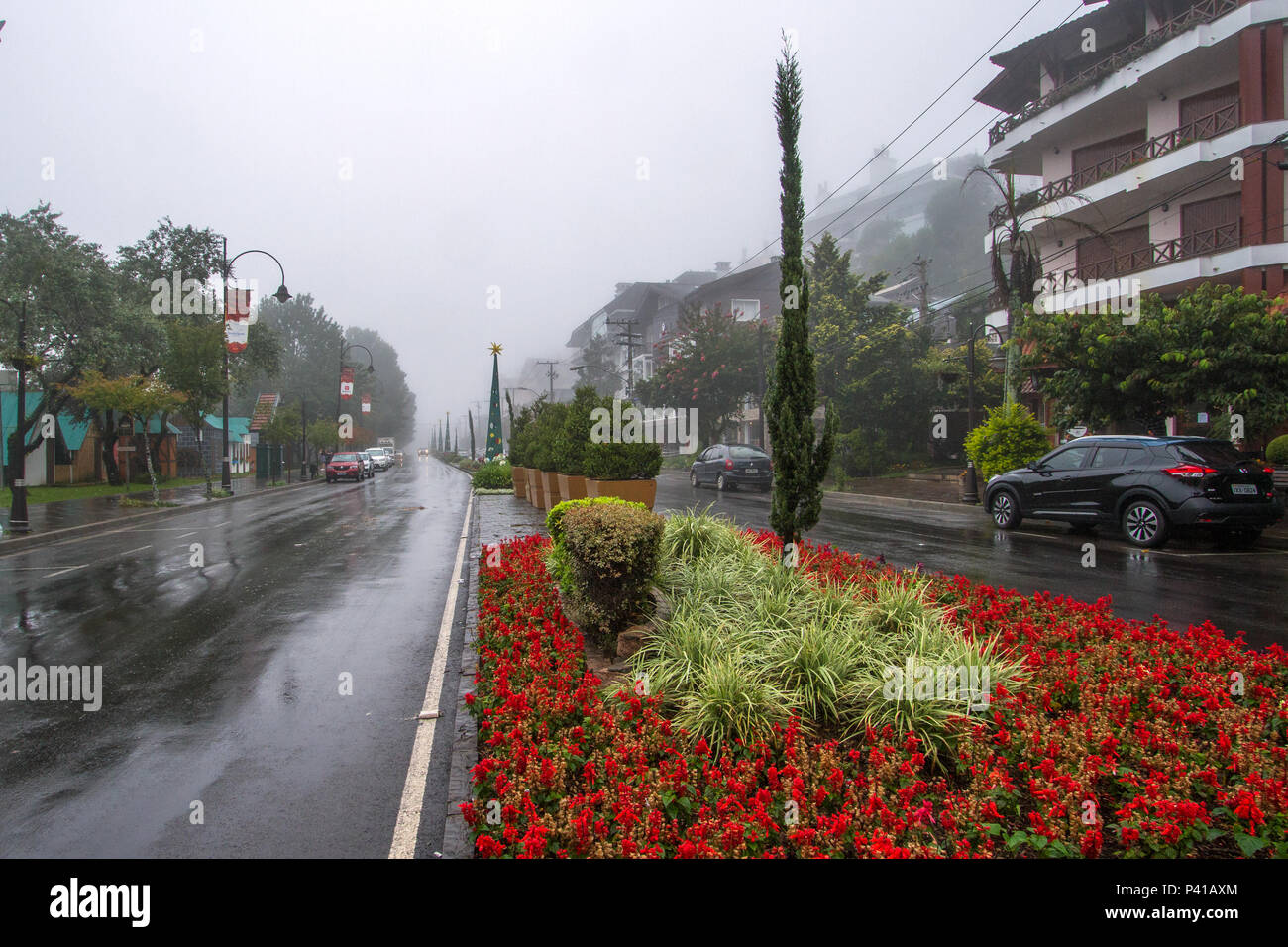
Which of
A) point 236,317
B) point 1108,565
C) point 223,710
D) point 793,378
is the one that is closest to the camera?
point 223,710

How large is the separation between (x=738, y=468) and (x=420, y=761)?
21587 mm

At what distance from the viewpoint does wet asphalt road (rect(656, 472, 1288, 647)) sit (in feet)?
25.0

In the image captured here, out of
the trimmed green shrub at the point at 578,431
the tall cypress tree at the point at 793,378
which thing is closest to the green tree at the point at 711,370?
the trimmed green shrub at the point at 578,431

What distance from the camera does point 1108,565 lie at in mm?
10508

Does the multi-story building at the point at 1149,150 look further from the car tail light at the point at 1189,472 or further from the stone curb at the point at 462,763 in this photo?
the stone curb at the point at 462,763

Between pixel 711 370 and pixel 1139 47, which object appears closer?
pixel 1139 47

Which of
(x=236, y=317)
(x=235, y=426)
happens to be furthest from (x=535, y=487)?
(x=235, y=426)

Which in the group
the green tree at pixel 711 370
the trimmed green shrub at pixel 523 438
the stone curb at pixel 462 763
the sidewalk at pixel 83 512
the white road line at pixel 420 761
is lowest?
the white road line at pixel 420 761

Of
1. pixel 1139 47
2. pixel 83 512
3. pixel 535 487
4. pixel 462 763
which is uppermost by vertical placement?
pixel 1139 47

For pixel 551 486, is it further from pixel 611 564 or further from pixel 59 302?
pixel 59 302

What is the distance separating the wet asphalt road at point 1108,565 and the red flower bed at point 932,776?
2.72m

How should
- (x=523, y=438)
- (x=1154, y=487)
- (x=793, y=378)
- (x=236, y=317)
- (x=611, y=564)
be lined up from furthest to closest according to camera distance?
(x=236, y=317), (x=523, y=438), (x=1154, y=487), (x=793, y=378), (x=611, y=564)

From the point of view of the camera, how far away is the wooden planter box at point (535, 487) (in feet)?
63.6
